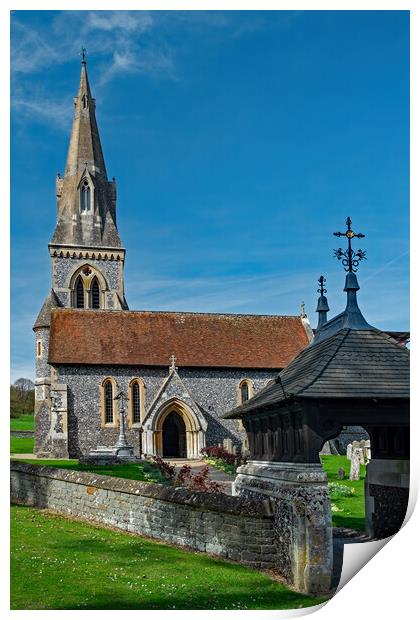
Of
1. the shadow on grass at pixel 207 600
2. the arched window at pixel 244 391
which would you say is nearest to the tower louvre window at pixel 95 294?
the arched window at pixel 244 391

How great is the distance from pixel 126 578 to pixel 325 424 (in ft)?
10.4

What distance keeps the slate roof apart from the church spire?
33.7 metres

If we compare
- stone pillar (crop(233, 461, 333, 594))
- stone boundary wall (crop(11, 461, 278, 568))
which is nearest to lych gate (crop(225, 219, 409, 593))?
stone pillar (crop(233, 461, 333, 594))

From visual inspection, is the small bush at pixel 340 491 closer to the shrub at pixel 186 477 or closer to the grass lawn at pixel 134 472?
the shrub at pixel 186 477

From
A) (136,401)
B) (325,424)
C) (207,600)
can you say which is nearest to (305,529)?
(325,424)

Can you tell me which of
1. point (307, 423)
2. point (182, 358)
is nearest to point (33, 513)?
point (307, 423)

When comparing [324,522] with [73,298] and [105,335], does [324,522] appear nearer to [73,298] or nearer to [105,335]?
[105,335]

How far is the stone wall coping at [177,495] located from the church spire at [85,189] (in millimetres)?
30677

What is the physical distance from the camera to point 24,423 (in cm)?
4456

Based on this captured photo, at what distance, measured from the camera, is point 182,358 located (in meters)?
31.3

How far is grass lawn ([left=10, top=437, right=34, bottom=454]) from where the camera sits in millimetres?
33275

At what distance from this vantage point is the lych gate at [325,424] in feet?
28.3
